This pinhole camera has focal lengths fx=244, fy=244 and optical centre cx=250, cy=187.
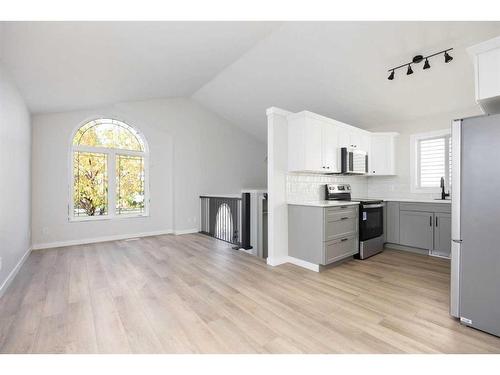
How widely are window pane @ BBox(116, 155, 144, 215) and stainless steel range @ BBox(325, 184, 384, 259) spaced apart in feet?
13.1

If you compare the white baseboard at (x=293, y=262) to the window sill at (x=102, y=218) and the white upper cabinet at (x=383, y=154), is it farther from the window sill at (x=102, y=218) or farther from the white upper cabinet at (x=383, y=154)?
the window sill at (x=102, y=218)

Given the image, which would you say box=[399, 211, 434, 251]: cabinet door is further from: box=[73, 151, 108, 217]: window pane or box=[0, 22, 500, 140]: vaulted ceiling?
box=[73, 151, 108, 217]: window pane

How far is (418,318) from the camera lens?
6.65 ft

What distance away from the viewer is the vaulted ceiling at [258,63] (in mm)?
2508

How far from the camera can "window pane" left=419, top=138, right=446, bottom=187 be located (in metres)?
4.21

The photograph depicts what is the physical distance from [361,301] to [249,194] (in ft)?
8.48

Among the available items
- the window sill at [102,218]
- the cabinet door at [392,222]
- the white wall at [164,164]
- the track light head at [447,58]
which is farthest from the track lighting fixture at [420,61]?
the window sill at [102,218]

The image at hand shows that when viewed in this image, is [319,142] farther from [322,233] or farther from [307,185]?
[322,233]

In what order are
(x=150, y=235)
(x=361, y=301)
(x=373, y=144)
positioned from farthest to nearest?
(x=150, y=235) → (x=373, y=144) → (x=361, y=301)

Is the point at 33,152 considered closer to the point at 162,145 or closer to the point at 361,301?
the point at 162,145

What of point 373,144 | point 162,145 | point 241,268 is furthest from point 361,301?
point 162,145

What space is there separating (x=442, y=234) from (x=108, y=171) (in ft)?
20.1

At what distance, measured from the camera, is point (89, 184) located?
4910mm

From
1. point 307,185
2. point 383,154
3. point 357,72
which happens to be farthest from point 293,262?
point 357,72
